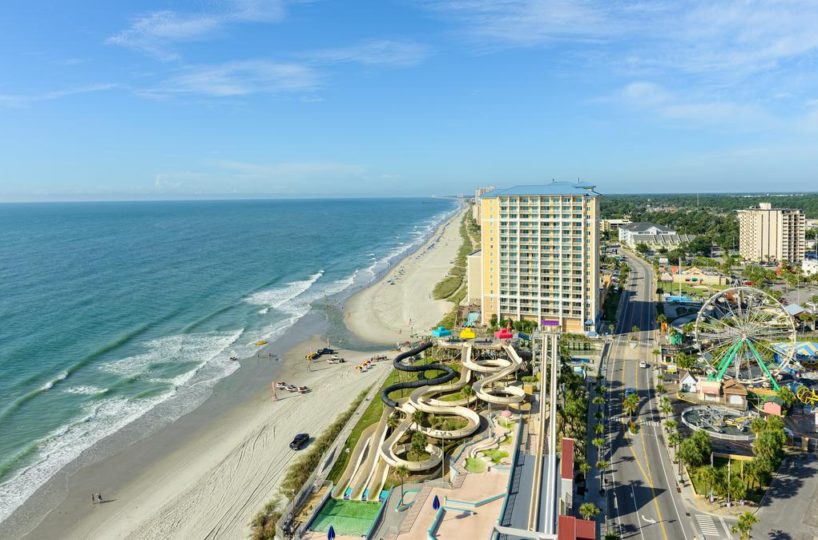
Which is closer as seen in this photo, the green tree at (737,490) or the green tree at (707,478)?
the green tree at (737,490)

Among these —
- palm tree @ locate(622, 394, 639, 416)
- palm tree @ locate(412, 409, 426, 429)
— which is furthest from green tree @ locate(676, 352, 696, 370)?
palm tree @ locate(412, 409, 426, 429)

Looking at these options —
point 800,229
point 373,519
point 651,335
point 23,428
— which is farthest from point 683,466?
point 800,229

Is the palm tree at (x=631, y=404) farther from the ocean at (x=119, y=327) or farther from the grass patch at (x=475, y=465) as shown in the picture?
the ocean at (x=119, y=327)

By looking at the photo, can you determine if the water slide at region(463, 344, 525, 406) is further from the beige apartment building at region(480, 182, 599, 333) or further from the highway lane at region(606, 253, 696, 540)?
the beige apartment building at region(480, 182, 599, 333)

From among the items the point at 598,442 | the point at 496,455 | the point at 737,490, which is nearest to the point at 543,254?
the point at 598,442

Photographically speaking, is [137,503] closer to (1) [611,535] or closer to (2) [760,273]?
(1) [611,535]

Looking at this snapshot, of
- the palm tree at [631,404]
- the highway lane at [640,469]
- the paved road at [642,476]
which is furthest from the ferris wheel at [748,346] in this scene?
the palm tree at [631,404]

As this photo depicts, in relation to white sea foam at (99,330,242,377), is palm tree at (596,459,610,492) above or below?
below
